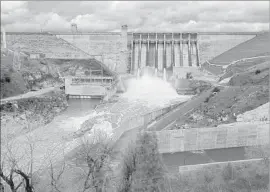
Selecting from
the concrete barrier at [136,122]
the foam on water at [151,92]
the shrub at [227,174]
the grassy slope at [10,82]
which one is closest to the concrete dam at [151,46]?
the foam on water at [151,92]

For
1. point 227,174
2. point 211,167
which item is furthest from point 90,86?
point 227,174

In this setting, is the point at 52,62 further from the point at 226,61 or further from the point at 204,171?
the point at 204,171

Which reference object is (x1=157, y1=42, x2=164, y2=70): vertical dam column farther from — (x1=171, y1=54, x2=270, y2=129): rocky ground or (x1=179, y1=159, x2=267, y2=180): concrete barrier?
(x1=179, y1=159, x2=267, y2=180): concrete barrier

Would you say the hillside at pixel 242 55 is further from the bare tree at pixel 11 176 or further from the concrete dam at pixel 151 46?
the bare tree at pixel 11 176

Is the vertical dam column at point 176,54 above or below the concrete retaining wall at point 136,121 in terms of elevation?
above

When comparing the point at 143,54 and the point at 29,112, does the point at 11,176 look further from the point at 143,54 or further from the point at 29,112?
the point at 143,54

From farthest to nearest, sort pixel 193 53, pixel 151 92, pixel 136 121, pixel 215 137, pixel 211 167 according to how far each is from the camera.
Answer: pixel 193 53 → pixel 151 92 → pixel 136 121 → pixel 215 137 → pixel 211 167
